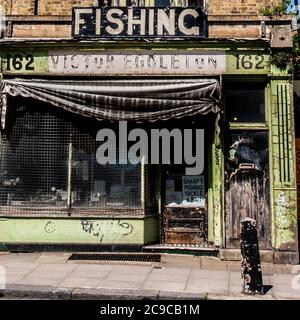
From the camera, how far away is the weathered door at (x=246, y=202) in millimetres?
10055

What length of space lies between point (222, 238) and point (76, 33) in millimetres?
5561

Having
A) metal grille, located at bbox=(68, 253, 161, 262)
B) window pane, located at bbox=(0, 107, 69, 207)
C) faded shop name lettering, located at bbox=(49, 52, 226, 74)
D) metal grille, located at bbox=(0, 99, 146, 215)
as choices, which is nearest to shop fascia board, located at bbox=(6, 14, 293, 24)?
faded shop name lettering, located at bbox=(49, 52, 226, 74)

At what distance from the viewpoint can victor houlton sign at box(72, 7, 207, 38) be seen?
33.6 ft

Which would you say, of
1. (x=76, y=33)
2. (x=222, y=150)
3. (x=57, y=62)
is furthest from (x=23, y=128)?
(x=222, y=150)

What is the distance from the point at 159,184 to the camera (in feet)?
34.7

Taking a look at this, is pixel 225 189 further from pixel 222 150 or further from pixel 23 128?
pixel 23 128

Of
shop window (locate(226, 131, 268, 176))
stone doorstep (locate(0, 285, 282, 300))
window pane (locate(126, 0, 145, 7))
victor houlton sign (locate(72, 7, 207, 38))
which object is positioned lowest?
stone doorstep (locate(0, 285, 282, 300))

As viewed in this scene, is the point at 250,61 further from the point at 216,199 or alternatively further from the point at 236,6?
the point at 216,199

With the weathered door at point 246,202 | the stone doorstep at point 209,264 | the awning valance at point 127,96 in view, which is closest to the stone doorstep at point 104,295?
the stone doorstep at point 209,264

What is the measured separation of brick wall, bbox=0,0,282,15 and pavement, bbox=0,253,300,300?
18.5 feet

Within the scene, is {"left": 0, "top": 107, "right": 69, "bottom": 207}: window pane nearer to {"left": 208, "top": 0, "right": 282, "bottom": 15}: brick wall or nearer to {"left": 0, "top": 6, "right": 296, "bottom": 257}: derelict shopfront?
{"left": 0, "top": 6, "right": 296, "bottom": 257}: derelict shopfront

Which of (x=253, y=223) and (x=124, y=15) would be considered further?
(x=124, y=15)

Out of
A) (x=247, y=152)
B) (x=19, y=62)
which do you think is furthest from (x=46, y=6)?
(x=247, y=152)

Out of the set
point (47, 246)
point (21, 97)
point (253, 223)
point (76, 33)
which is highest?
point (76, 33)
